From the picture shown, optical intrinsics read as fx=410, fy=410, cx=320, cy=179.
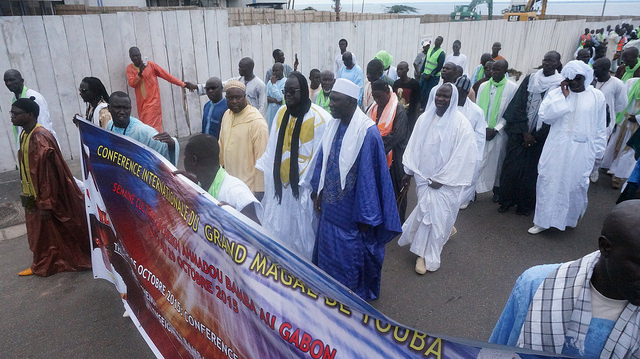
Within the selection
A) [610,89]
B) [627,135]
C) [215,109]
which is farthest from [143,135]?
[627,135]

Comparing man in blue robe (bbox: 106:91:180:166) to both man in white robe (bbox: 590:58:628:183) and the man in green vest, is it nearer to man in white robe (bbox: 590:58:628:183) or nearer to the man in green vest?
man in white robe (bbox: 590:58:628:183)

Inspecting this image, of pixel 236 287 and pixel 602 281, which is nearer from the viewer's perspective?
pixel 602 281

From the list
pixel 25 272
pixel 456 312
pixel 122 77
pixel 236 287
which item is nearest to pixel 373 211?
pixel 456 312

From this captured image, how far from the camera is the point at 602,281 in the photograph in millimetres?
1513

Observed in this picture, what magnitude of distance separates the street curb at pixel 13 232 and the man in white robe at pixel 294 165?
11.3 ft

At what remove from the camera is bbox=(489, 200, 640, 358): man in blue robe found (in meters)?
1.41

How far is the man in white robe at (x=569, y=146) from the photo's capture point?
487 cm

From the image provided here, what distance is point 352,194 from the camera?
11.5ft

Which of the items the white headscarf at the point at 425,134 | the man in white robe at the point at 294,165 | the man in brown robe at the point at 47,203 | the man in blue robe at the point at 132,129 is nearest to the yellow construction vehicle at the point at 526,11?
the white headscarf at the point at 425,134

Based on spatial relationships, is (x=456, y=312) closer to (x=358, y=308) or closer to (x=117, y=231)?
(x=358, y=308)

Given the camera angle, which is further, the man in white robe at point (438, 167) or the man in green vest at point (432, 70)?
the man in green vest at point (432, 70)

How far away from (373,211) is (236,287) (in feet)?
5.54

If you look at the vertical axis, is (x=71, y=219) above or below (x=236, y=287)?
below

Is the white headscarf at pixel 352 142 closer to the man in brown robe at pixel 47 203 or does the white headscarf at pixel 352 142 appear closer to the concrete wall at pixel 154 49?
the man in brown robe at pixel 47 203
